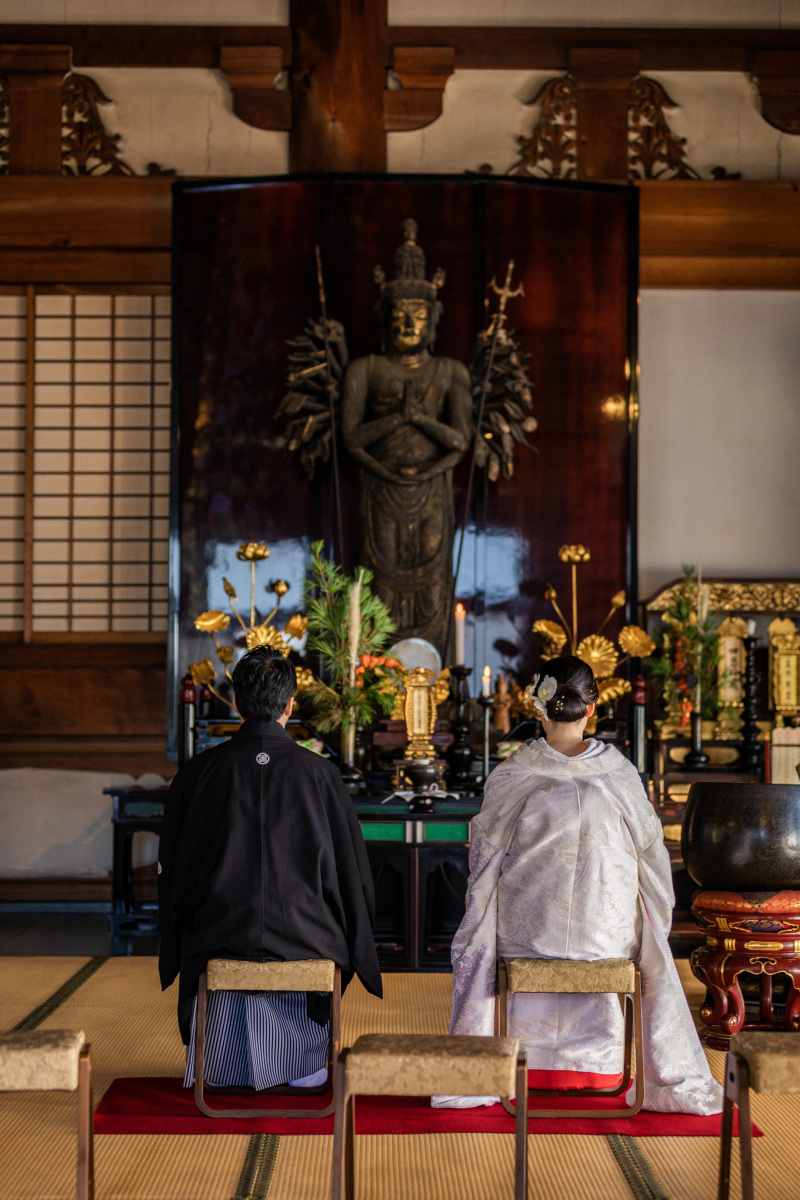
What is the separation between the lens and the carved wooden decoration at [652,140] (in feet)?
22.1

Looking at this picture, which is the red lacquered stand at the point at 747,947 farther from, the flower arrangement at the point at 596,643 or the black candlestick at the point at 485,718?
the flower arrangement at the point at 596,643

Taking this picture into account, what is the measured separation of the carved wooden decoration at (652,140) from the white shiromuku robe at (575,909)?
194 inches

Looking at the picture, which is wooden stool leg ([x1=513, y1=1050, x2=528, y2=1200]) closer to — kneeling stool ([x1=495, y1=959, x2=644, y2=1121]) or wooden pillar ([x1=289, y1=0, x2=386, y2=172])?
kneeling stool ([x1=495, y1=959, x2=644, y2=1121])

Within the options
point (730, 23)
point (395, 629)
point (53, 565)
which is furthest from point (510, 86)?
point (53, 565)

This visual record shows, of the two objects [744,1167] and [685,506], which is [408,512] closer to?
[685,506]

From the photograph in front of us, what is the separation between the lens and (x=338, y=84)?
641cm

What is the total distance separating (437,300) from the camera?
20.1 ft

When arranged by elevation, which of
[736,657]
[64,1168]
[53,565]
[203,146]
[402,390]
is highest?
[203,146]

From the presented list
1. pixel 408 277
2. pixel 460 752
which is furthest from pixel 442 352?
pixel 460 752

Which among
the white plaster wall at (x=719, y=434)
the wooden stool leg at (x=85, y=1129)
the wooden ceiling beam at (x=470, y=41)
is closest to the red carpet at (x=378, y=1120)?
the wooden stool leg at (x=85, y=1129)

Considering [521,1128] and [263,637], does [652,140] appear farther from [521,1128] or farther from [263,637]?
[521,1128]

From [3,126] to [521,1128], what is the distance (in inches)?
253

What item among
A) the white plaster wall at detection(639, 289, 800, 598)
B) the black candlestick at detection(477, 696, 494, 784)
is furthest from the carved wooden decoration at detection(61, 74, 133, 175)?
the black candlestick at detection(477, 696, 494, 784)

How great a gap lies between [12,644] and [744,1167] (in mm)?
5486
